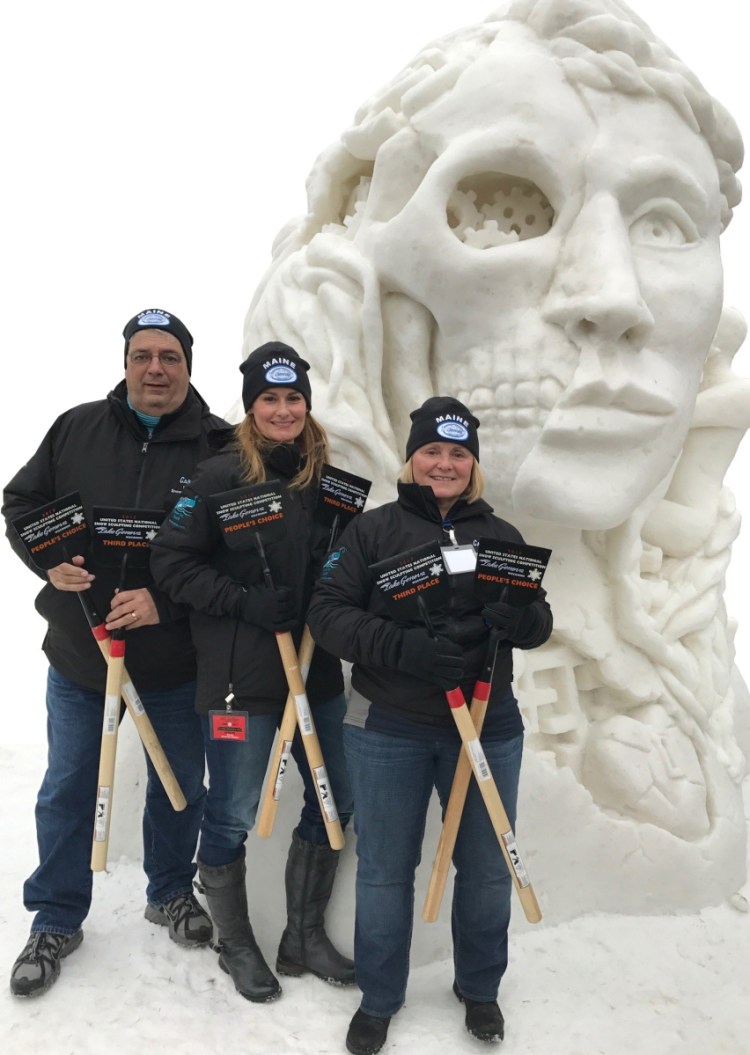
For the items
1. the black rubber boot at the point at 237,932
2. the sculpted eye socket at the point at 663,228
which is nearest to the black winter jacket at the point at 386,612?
the black rubber boot at the point at 237,932

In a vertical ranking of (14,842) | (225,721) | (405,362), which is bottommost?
(14,842)

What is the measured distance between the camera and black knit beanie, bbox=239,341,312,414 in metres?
2.34

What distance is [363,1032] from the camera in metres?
2.31

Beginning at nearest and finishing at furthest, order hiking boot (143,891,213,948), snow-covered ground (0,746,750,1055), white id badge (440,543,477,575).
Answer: white id badge (440,543,477,575) → snow-covered ground (0,746,750,1055) → hiking boot (143,891,213,948)

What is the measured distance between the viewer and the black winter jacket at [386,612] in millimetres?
2139

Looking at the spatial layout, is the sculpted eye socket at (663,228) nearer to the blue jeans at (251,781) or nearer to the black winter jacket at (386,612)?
the black winter jacket at (386,612)

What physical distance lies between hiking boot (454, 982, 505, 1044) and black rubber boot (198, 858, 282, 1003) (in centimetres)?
54

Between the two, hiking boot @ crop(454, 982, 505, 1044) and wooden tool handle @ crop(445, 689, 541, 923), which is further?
hiking boot @ crop(454, 982, 505, 1044)

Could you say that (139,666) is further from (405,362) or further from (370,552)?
(405,362)

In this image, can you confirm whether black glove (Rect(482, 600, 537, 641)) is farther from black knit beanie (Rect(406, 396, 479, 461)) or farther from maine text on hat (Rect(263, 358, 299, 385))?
maine text on hat (Rect(263, 358, 299, 385))

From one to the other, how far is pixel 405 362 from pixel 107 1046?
7.46 feet

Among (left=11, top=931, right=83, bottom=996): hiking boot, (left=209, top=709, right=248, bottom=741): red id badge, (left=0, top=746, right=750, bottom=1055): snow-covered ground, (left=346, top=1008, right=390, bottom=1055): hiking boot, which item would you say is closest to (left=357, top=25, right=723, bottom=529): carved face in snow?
(left=209, top=709, right=248, bottom=741): red id badge

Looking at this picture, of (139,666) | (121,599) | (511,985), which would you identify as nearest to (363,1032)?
(511,985)

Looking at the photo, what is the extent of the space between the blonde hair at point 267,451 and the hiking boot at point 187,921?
56.2 inches
